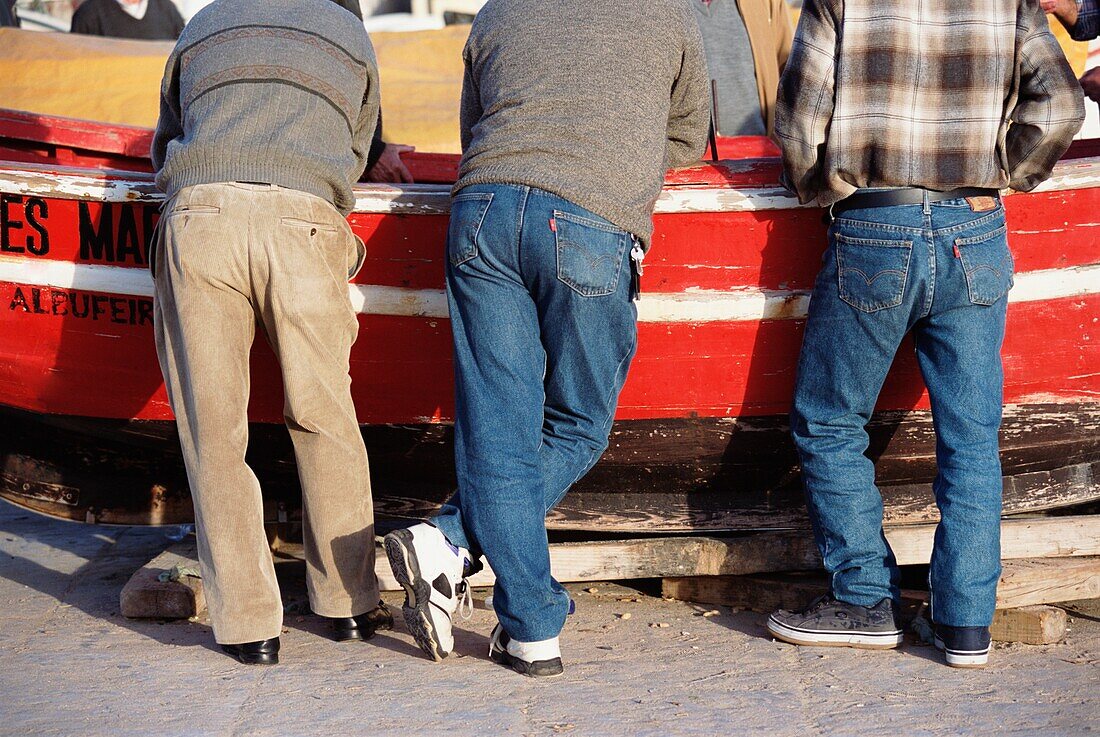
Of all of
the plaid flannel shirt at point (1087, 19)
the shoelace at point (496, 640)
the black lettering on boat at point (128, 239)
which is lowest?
the shoelace at point (496, 640)

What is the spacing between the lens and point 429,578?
10.2ft

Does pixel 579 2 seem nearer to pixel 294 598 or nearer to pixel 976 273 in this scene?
pixel 976 273

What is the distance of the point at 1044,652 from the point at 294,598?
7.60ft

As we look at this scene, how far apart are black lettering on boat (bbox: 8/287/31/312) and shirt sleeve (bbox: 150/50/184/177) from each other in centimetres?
76

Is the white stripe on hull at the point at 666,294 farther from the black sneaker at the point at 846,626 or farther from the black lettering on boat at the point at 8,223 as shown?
the black sneaker at the point at 846,626

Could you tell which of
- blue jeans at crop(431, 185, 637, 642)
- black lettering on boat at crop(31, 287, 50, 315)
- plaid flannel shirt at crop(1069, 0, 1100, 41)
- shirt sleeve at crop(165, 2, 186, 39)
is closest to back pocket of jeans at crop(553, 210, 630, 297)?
blue jeans at crop(431, 185, 637, 642)

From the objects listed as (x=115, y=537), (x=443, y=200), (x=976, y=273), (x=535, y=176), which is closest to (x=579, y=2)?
(x=535, y=176)

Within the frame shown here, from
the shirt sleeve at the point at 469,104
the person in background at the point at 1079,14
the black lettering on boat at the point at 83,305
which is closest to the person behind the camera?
the shirt sleeve at the point at 469,104

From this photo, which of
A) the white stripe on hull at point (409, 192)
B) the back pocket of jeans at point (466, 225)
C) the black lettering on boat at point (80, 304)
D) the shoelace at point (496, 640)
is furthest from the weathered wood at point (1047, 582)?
the black lettering on boat at point (80, 304)

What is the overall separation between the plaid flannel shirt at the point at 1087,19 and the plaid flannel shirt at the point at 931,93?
0.57 m

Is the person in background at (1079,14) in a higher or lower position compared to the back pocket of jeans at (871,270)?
higher

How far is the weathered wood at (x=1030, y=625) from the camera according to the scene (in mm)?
3441

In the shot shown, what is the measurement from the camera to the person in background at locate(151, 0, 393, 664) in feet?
10.3

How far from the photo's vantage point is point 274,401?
3.89m
